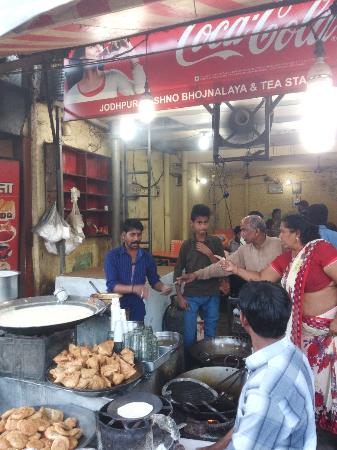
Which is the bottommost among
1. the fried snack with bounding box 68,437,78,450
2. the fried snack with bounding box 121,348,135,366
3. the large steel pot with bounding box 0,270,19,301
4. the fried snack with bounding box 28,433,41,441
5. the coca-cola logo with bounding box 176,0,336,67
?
the fried snack with bounding box 68,437,78,450

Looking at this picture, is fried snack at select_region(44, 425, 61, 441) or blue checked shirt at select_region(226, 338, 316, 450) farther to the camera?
fried snack at select_region(44, 425, 61, 441)

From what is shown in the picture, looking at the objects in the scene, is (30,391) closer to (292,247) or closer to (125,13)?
(292,247)

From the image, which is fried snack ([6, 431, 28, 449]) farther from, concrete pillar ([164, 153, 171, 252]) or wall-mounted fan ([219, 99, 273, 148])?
concrete pillar ([164, 153, 171, 252])

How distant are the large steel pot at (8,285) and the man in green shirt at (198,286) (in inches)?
87.3

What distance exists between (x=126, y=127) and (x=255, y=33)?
4.12m

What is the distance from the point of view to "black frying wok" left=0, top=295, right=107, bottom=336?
2.12 m

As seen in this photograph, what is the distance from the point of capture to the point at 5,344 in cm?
231

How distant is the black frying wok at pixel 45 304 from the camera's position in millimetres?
2119

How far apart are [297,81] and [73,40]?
2071mm

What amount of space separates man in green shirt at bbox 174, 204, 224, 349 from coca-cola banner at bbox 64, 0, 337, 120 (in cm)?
137

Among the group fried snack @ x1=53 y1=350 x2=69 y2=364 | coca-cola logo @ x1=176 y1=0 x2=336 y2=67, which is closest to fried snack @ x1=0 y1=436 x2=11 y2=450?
fried snack @ x1=53 y1=350 x2=69 y2=364

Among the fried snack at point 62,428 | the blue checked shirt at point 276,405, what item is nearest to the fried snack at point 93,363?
the fried snack at point 62,428

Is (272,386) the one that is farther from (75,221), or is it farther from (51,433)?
(75,221)

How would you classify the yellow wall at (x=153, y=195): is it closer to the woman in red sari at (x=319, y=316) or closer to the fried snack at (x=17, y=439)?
the woman in red sari at (x=319, y=316)
